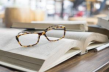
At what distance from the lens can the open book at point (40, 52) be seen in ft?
1.09

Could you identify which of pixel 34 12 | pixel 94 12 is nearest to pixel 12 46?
pixel 34 12

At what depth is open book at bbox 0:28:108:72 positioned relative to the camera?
0.33m

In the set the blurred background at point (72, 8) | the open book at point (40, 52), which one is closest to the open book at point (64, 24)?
the open book at point (40, 52)

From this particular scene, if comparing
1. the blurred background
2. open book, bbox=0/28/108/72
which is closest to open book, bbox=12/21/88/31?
open book, bbox=0/28/108/72

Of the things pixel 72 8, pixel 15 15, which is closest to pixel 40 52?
pixel 15 15

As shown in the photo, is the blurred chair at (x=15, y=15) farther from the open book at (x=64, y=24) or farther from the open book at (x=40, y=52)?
the open book at (x=40, y=52)

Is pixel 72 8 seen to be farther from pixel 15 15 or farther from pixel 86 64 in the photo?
pixel 86 64

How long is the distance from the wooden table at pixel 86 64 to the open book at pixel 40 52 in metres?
0.01

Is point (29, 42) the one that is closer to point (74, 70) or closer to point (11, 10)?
point (74, 70)

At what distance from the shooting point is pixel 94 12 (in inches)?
80.5

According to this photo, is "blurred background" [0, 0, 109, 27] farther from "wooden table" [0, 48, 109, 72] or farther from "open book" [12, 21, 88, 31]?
"wooden table" [0, 48, 109, 72]

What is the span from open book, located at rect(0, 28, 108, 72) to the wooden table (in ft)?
0.04

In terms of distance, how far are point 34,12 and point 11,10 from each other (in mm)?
160

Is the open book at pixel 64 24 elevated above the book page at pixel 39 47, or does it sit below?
above
